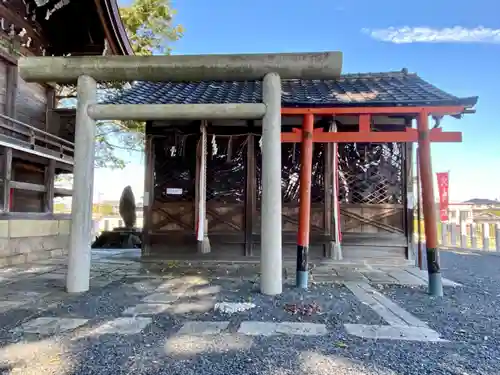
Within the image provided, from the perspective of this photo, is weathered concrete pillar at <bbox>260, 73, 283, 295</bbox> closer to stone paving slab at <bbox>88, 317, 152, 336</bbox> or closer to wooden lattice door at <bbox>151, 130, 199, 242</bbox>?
stone paving slab at <bbox>88, 317, 152, 336</bbox>

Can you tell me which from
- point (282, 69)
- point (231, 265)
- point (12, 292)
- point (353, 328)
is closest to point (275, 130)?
point (282, 69)

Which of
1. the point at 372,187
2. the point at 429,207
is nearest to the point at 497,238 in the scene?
the point at 372,187

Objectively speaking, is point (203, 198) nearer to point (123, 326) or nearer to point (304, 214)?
point (304, 214)

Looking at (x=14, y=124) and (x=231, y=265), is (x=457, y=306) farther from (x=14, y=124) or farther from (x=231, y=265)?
(x=14, y=124)

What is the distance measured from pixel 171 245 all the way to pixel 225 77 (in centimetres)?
378

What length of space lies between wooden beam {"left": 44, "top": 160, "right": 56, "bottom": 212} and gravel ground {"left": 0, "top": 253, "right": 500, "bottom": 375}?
480 cm

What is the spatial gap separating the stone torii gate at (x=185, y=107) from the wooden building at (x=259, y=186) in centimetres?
213

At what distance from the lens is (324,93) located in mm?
5621

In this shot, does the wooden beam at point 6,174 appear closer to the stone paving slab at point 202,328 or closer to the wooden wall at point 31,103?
the wooden wall at point 31,103

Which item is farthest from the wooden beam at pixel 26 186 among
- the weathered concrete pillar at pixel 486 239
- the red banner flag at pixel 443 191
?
the weathered concrete pillar at pixel 486 239

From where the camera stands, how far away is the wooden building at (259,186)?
21.7ft

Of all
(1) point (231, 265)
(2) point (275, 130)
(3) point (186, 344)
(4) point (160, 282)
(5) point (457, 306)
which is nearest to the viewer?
(3) point (186, 344)

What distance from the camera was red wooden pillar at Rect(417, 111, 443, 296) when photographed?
4.15m

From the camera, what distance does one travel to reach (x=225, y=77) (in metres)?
4.26
